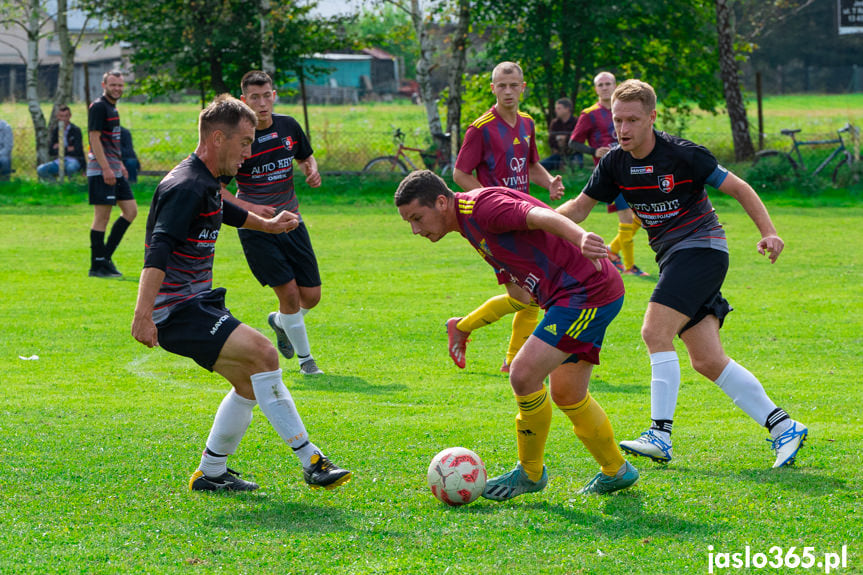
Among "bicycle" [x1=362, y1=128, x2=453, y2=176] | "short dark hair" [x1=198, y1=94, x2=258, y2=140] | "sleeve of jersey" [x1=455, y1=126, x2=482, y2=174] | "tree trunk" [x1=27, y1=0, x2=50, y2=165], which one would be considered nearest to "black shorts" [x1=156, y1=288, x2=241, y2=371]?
"short dark hair" [x1=198, y1=94, x2=258, y2=140]

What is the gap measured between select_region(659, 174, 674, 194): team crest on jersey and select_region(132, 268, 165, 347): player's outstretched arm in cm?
279

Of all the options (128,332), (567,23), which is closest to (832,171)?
(567,23)

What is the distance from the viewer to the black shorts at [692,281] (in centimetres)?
568

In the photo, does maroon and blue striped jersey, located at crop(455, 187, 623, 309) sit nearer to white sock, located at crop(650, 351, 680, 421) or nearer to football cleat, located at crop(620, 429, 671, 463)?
white sock, located at crop(650, 351, 680, 421)

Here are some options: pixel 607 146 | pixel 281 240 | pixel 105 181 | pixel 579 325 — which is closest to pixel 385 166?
pixel 607 146

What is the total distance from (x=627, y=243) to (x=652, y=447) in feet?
25.1

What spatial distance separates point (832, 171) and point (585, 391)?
64.0 ft

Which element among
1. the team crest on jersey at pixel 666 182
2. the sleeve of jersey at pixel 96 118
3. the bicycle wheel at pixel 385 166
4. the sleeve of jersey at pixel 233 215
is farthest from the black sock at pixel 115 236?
the bicycle wheel at pixel 385 166

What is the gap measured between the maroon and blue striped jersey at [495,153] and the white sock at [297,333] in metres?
1.84

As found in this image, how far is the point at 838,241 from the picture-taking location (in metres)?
15.6

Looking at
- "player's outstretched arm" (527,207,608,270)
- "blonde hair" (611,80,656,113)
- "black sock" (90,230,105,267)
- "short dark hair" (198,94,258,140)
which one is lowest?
"black sock" (90,230,105,267)

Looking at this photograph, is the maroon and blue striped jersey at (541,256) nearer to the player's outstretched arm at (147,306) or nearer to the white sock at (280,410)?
the white sock at (280,410)

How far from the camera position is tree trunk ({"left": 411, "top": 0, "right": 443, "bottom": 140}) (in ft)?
78.9

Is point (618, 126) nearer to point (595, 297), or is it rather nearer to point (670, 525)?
point (595, 297)
